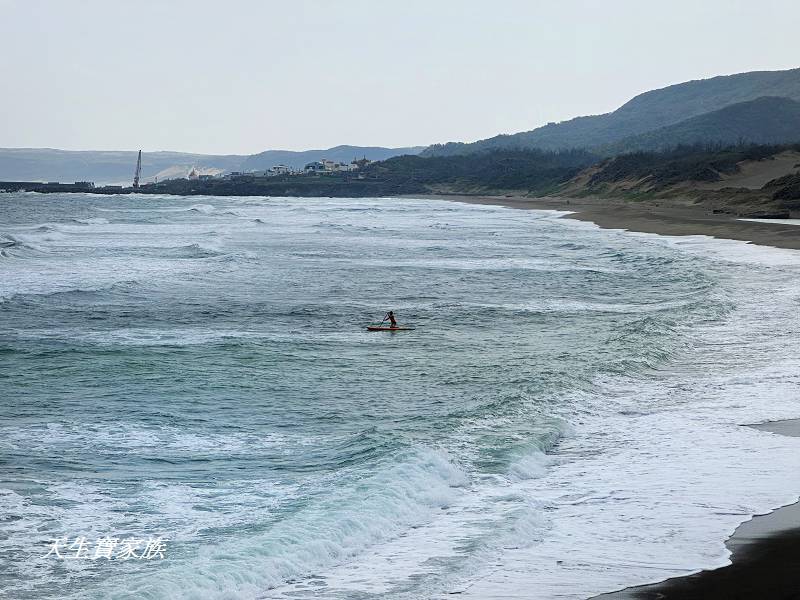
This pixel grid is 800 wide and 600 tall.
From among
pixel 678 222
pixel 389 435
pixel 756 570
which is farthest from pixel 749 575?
pixel 678 222

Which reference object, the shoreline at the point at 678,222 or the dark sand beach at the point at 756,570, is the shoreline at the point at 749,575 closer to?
the dark sand beach at the point at 756,570

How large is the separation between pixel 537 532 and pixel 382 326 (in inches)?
557

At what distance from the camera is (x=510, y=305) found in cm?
2939

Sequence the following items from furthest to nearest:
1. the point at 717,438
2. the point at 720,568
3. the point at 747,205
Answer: the point at 747,205 → the point at 717,438 → the point at 720,568

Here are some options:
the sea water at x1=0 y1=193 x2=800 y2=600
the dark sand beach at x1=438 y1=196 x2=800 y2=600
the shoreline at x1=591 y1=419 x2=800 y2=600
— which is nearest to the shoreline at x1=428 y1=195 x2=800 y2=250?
the sea water at x1=0 y1=193 x2=800 y2=600

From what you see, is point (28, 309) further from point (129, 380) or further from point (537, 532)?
point (537, 532)

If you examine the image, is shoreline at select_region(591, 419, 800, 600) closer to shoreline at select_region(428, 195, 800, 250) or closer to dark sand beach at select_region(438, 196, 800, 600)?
dark sand beach at select_region(438, 196, 800, 600)

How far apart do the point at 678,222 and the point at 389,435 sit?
5383 cm

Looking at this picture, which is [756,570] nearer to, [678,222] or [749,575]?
[749,575]

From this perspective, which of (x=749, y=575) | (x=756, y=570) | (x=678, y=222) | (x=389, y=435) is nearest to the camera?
(x=749, y=575)

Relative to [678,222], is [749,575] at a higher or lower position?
lower

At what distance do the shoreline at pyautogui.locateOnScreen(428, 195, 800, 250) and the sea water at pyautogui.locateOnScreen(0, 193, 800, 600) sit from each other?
17.3 meters

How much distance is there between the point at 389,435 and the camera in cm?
1460

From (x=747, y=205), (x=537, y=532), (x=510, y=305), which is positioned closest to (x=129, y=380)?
(x=537, y=532)
